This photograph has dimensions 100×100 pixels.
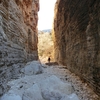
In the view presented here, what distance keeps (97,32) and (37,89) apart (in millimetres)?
2315

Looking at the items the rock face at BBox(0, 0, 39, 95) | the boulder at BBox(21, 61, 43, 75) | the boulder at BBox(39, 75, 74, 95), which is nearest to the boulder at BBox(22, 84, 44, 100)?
the boulder at BBox(39, 75, 74, 95)

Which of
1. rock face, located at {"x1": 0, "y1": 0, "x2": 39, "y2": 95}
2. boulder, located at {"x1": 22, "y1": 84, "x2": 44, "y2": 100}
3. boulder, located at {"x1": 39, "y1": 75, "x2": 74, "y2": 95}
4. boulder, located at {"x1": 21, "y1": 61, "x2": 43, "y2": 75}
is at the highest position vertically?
rock face, located at {"x1": 0, "y1": 0, "x2": 39, "y2": 95}

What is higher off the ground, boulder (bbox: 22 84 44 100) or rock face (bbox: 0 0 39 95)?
rock face (bbox: 0 0 39 95)

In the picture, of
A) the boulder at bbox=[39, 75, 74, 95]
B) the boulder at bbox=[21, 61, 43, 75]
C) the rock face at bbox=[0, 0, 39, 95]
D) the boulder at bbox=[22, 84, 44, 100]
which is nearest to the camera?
the boulder at bbox=[22, 84, 44, 100]

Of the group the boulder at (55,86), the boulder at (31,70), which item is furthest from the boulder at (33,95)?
the boulder at (31,70)

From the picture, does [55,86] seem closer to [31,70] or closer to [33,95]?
[33,95]

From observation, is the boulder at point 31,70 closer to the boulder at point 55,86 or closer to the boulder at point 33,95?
the boulder at point 55,86

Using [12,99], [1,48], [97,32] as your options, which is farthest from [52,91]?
[97,32]

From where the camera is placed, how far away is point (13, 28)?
563cm

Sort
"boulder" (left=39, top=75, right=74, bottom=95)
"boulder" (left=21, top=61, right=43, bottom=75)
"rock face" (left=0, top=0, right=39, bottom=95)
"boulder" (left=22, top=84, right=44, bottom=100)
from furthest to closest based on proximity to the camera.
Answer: "boulder" (left=21, top=61, right=43, bottom=75), "rock face" (left=0, top=0, right=39, bottom=95), "boulder" (left=39, top=75, right=74, bottom=95), "boulder" (left=22, top=84, right=44, bottom=100)

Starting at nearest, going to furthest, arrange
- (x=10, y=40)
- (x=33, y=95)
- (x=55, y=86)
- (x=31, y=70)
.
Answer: (x=33, y=95) < (x=55, y=86) < (x=10, y=40) < (x=31, y=70)

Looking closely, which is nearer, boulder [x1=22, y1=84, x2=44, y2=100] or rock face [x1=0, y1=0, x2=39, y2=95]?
boulder [x1=22, y1=84, x2=44, y2=100]

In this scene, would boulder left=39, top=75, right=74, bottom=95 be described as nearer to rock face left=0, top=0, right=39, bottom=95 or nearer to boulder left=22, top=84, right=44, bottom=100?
boulder left=22, top=84, right=44, bottom=100

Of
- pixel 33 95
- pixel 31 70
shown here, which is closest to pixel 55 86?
pixel 33 95
